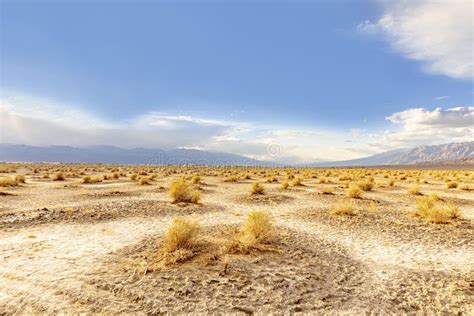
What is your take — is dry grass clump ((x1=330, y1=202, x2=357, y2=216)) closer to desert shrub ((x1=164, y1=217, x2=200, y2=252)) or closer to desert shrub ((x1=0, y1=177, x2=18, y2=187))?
desert shrub ((x1=164, y1=217, x2=200, y2=252))

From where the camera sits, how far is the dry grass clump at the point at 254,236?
8.69 metres

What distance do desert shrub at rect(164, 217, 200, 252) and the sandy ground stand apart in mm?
673

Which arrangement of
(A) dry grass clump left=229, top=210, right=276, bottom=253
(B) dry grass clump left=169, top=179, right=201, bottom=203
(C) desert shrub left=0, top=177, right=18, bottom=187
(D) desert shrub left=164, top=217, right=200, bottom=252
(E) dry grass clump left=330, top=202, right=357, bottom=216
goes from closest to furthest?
(D) desert shrub left=164, top=217, right=200, bottom=252, (A) dry grass clump left=229, top=210, right=276, bottom=253, (E) dry grass clump left=330, top=202, right=357, bottom=216, (B) dry grass clump left=169, top=179, right=201, bottom=203, (C) desert shrub left=0, top=177, right=18, bottom=187

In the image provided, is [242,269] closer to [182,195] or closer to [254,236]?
[254,236]

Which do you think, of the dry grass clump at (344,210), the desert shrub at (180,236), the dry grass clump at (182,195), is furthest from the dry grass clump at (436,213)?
the dry grass clump at (182,195)

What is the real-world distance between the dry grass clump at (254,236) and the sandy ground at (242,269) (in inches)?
15.3

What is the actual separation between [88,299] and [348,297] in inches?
212

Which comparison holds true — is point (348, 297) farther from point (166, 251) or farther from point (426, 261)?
point (166, 251)

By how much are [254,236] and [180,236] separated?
2.30 m

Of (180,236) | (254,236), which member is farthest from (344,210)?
(180,236)

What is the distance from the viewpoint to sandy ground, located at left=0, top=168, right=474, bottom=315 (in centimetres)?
596

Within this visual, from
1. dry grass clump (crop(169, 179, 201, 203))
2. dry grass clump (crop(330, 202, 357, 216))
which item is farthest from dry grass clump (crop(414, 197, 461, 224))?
dry grass clump (crop(169, 179, 201, 203))

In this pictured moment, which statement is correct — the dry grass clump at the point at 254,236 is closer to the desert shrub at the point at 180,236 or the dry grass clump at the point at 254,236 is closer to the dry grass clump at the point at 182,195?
the desert shrub at the point at 180,236

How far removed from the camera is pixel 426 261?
846 centimetres
